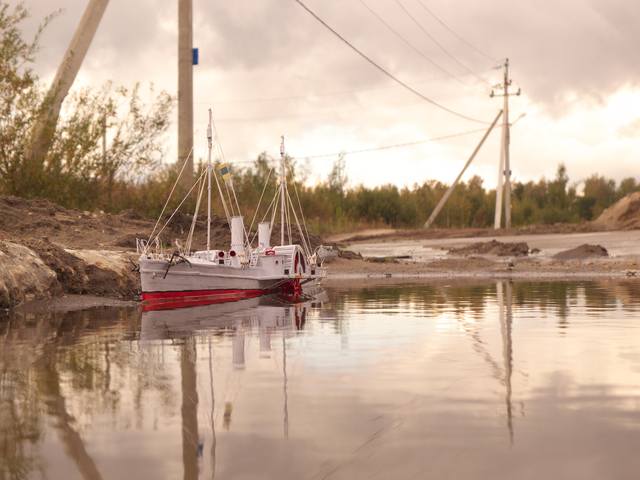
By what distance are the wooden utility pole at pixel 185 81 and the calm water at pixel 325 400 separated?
16178 millimetres

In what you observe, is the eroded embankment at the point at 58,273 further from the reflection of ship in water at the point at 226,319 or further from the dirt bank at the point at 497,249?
the dirt bank at the point at 497,249

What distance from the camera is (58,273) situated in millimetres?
20078

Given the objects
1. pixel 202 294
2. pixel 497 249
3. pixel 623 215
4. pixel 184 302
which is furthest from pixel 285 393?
pixel 623 215

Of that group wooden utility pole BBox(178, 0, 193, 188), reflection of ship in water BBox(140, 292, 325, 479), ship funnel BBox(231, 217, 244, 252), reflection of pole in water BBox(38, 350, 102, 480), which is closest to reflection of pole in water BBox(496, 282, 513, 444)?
reflection of ship in water BBox(140, 292, 325, 479)

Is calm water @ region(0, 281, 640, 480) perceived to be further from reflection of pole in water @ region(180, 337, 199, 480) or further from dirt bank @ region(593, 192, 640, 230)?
dirt bank @ region(593, 192, 640, 230)

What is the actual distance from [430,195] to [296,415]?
7445 cm

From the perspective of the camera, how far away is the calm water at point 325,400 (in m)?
5.52

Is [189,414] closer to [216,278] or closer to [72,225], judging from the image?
[216,278]

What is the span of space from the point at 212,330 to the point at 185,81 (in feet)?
59.1

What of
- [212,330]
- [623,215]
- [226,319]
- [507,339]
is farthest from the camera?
[623,215]

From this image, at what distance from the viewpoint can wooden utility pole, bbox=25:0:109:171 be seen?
30609 millimetres

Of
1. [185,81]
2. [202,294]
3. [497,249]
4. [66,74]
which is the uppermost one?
[66,74]

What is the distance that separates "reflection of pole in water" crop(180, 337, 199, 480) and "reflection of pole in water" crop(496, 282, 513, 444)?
2009 millimetres

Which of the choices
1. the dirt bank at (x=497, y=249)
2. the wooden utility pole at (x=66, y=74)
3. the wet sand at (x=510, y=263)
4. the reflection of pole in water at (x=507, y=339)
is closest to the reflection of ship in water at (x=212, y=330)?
the reflection of pole in water at (x=507, y=339)
